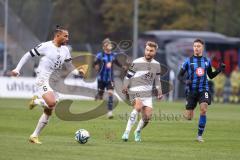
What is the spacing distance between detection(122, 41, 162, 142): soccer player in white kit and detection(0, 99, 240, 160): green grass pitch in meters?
0.52

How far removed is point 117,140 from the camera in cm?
1739

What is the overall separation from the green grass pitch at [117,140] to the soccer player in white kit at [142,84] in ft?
1.71

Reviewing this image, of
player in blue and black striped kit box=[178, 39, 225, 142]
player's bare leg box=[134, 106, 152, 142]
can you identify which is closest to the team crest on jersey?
player in blue and black striped kit box=[178, 39, 225, 142]

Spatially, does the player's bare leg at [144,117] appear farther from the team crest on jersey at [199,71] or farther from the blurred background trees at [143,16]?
the blurred background trees at [143,16]

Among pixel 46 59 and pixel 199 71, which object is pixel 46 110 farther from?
pixel 199 71

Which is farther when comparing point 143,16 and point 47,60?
point 143,16

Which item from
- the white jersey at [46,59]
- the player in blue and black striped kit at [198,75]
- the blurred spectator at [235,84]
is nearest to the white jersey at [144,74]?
the player in blue and black striped kit at [198,75]

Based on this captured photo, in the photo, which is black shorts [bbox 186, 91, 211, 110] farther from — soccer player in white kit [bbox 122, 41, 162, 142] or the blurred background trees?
the blurred background trees

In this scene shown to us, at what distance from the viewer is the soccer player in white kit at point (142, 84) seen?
56.6ft

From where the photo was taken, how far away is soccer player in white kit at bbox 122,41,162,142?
17.3 m

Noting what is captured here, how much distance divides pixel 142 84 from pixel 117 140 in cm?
143

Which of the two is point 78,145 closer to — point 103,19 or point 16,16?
point 16,16

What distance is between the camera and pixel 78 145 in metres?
15.7

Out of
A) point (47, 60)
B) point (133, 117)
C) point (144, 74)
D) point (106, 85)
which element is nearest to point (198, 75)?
point (144, 74)
